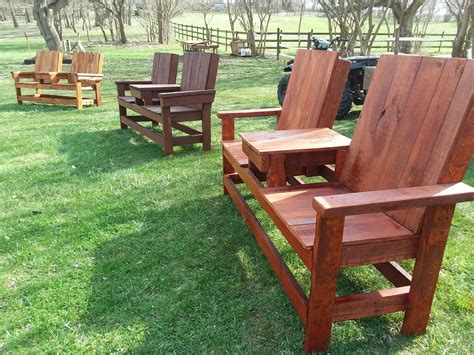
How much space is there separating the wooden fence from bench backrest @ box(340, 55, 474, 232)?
36.1 feet

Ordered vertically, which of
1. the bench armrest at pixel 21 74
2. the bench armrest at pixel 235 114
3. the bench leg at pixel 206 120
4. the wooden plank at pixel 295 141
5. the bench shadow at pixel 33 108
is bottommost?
the bench shadow at pixel 33 108

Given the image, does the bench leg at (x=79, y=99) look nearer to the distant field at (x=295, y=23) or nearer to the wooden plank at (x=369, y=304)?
the wooden plank at (x=369, y=304)

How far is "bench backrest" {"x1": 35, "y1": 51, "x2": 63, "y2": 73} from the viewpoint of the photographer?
856 cm

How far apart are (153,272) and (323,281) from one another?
1.27 m

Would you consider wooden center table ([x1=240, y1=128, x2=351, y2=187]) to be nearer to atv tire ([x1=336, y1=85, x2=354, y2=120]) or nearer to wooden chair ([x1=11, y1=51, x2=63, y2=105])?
atv tire ([x1=336, y1=85, x2=354, y2=120])

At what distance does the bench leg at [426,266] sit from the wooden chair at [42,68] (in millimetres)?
8250

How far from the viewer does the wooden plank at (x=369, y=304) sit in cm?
184

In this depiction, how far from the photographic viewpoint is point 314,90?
2.89 meters

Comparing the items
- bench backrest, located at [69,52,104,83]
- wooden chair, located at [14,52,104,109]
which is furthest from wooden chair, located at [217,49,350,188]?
bench backrest, located at [69,52,104,83]

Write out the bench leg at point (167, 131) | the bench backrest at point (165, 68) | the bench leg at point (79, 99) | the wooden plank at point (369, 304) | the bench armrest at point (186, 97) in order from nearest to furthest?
the wooden plank at point (369, 304), the bench armrest at point (186, 97), the bench leg at point (167, 131), the bench backrest at point (165, 68), the bench leg at point (79, 99)

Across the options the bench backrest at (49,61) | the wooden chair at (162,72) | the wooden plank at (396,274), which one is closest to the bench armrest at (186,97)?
the wooden chair at (162,72)

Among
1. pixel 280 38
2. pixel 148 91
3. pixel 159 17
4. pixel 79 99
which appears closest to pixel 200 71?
pixel 148 91

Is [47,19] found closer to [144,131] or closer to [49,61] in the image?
[49,61]

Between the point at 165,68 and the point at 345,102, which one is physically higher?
the point at 165,68
